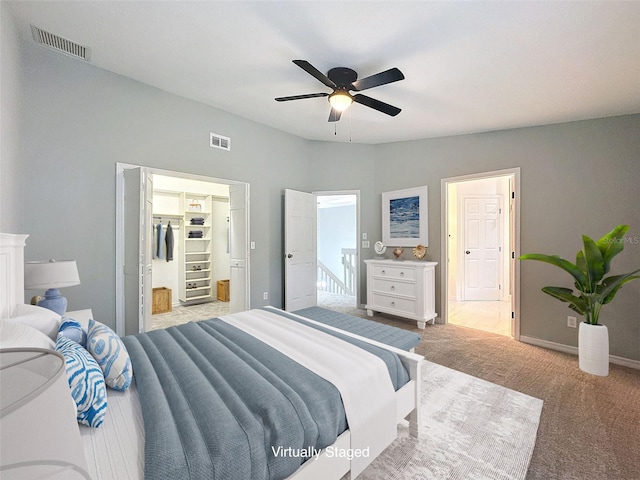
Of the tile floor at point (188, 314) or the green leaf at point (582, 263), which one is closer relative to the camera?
the green leaf at point (582, 263)

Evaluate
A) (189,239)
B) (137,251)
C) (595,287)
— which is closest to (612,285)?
(595,287)

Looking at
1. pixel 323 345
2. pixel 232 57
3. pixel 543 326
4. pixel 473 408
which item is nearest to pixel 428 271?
pixel 543 326

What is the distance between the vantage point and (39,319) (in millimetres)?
1435

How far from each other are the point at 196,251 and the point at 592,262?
5759 millimetres

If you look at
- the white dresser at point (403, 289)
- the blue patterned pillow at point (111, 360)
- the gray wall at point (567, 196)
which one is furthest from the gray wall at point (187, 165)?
the blue patterned pillow at point (111, 360)

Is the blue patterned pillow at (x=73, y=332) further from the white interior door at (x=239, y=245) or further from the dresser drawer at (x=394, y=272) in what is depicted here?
the dresser drawer at (x=394, y=272)

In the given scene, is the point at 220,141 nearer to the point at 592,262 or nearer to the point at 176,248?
the point at 176,248

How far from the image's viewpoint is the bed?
0.90 m

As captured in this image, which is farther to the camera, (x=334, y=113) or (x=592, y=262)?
(x=334, y=113)

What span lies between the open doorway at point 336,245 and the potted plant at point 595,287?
393 cm

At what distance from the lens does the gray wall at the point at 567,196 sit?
9.23 feet

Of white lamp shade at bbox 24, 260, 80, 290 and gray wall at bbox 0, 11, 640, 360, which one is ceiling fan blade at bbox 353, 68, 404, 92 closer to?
gray wall at bbox 0, 11, 640, 360

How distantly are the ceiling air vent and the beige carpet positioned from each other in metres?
4.37

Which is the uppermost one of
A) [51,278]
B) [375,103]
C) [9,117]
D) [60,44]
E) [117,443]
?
[60,44]
